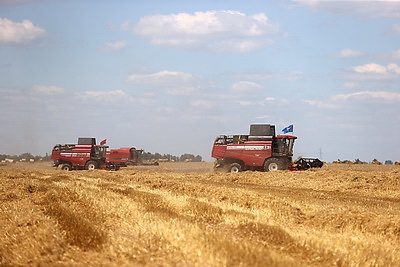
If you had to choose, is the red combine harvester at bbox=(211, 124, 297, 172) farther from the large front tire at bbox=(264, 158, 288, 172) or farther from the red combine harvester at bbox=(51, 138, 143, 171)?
the red combine harvester at bbox=(51, 138, 143, 171)

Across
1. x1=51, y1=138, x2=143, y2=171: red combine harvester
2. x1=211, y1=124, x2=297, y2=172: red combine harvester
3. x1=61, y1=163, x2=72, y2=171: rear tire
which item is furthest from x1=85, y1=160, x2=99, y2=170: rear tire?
x1=211, y1=124, x2=297, y2=172: red combine harvester

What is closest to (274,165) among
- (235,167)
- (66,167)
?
(235,167)

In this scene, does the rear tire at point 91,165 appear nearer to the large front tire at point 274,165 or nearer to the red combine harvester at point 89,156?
the red combine harvester at point 89,156

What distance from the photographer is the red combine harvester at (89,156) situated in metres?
50.5

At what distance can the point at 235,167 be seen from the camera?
40.5m

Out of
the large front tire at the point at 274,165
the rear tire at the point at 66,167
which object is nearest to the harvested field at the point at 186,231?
the large front tire at the point at 274,165

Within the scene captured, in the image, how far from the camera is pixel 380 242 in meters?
11.1

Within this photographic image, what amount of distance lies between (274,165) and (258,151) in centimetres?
154

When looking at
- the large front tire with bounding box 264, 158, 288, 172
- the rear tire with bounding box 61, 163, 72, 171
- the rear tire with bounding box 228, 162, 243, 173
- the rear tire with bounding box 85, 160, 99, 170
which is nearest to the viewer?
the large front tire with bounding box 264, 158, 288, 172

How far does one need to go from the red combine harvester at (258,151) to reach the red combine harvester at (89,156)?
42.5 ft

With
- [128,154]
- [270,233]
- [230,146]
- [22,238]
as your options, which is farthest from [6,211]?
[128,154]

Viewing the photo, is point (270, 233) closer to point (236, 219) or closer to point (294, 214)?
point (236, 219)

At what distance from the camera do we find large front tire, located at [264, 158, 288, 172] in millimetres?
39531

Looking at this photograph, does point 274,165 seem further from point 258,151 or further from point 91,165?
point 91,165
